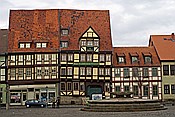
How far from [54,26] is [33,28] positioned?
3272 mm

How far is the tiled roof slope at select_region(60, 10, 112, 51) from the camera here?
183ft

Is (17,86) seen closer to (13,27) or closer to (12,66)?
(12,66)

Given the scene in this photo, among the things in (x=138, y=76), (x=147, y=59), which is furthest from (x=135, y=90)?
(x=147, y=59)

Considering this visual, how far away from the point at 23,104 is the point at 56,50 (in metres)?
9.42

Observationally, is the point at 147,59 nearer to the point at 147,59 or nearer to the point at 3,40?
the point at 147,59

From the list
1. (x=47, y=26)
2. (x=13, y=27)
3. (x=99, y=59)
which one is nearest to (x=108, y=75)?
(x=99, y=59)

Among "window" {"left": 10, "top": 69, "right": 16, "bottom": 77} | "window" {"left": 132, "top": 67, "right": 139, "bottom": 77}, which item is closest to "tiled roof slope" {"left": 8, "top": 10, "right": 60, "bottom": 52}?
"window" {"left": 10, "top": 69, "right": 16, "bottom": 77}

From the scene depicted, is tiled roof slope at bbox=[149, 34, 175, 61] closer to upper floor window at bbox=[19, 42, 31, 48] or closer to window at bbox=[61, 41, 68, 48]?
window at bbox=[61, 41, 68, 48]

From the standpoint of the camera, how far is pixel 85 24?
57406mm

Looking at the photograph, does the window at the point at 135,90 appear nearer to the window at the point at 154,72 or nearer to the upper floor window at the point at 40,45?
the window at the point at 154,72

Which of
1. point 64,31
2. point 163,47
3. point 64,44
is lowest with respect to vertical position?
point 163,47

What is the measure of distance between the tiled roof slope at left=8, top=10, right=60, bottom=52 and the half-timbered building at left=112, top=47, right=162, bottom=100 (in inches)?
399

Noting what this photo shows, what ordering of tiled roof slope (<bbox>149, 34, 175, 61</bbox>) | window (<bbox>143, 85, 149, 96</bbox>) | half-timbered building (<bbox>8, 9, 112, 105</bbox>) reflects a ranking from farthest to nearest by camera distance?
tiled roof slope (<bbox>149, 34, 175, 61</bbox>)
window (<bbox>143, 85, 149, 96</bbox>)
half-timbered building (<bbox>8, 9, 112, 105</bbox>)

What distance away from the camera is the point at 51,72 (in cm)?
5419
